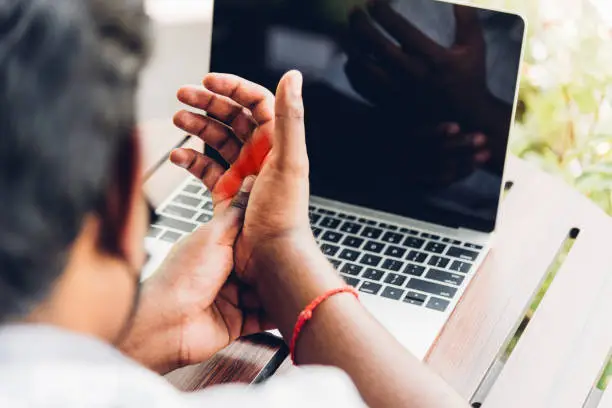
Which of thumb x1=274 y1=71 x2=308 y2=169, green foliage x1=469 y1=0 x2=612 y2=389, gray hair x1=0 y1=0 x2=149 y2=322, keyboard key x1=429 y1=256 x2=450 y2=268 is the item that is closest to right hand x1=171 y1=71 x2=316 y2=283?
thumb x1=274 y1=71 x2=308 y2=169

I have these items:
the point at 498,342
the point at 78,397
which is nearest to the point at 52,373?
the point at 78,397

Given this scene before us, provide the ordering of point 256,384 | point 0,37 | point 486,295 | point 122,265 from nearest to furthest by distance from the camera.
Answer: point 0,37 < point 122,265 < point 256,384 < point 486,295

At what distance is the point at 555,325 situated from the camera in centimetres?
91

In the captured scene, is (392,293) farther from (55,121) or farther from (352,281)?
(55,121)

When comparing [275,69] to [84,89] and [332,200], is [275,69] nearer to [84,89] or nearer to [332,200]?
[332,200]

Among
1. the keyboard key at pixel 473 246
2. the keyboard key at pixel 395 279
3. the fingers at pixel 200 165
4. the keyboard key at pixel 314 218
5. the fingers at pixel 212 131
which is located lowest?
the keyboard key at pixel 314 218

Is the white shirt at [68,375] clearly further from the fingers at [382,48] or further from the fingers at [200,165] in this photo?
the fingers at [382,48]

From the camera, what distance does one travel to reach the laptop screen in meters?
0.97

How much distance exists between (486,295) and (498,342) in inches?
3.1

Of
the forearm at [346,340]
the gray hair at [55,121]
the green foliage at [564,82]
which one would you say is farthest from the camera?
the green foliage at [564,82]

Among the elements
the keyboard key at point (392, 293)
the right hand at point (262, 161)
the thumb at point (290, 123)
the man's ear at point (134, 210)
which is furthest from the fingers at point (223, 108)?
the man's ear at point (134, 210)

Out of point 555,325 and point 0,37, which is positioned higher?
point 0,37

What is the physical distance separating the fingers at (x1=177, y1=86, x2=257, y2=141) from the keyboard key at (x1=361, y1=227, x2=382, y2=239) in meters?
0.20

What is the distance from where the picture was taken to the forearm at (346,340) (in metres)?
0.73
